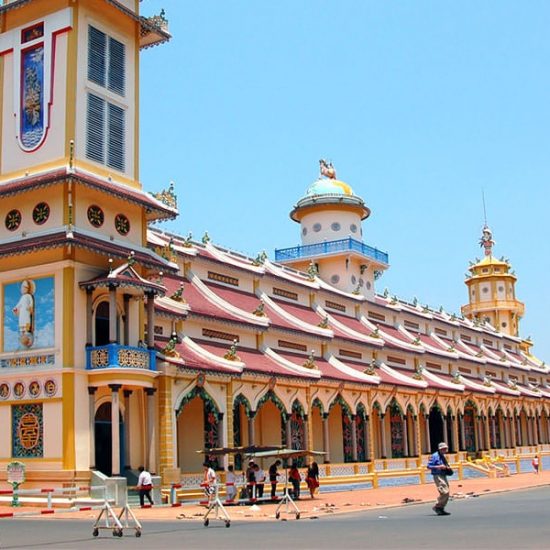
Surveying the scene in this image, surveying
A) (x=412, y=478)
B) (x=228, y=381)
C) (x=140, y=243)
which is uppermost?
(x=140, y=243)

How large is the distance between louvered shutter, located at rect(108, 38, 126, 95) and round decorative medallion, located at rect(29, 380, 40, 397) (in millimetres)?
11229

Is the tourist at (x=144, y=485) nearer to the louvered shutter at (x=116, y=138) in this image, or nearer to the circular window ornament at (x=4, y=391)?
the circular window ornament at (x=4, y=391)

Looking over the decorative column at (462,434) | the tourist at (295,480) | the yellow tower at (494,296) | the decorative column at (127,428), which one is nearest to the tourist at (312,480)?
the tourist at (295,480)

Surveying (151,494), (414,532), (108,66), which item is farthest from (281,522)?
(108,66)

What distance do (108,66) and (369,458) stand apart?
25.1 m

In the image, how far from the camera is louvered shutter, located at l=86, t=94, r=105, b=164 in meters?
32.0

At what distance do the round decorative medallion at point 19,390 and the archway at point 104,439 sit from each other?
261 cm

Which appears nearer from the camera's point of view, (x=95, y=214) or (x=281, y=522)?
(x=281, y=522)

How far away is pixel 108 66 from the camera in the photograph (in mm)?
33594

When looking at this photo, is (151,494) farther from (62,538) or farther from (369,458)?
(369,458)

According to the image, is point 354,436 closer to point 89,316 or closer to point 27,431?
point 89,316

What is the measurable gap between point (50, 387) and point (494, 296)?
2892 inches

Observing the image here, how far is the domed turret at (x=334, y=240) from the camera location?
60000 millimetres

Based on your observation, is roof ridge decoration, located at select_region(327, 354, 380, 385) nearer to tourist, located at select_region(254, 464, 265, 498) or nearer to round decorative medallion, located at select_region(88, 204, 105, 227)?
tourist, located at select_region(254, 464, 265, 498)
